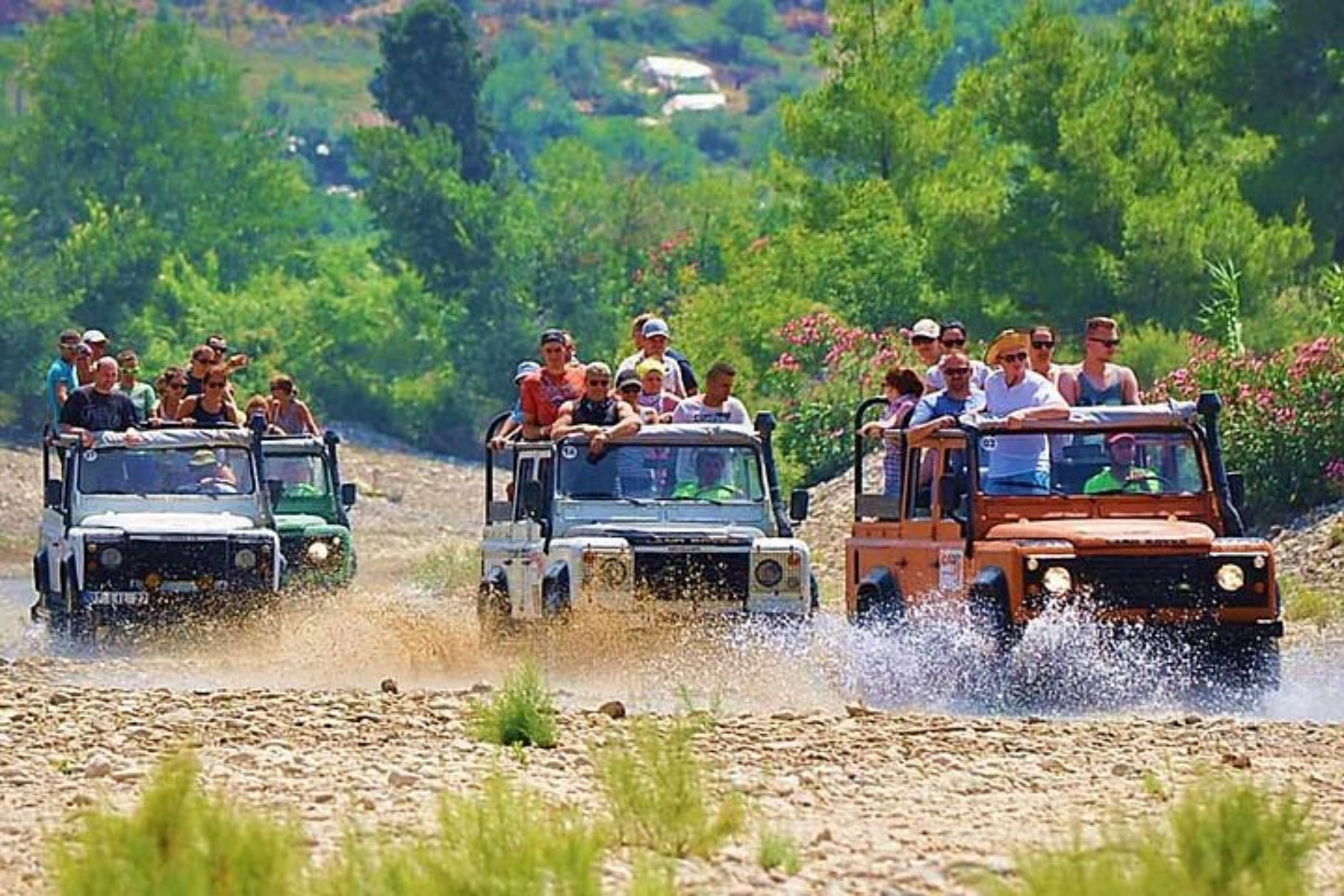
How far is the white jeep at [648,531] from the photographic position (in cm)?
1922

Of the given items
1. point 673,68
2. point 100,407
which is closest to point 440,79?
point 100,407

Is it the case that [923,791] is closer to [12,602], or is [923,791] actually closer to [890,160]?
[12,602]

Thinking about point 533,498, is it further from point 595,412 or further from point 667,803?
point 667,803

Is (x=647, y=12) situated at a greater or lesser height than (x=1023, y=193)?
greater

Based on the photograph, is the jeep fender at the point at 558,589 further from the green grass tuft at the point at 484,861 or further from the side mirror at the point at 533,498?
the green grass tuft at the point at 484,861

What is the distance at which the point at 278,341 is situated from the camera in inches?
2729

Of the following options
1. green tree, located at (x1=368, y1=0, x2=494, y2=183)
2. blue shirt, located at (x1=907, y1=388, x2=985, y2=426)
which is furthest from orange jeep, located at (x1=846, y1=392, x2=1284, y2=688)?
green tree, located at (x1=368, y1=0, x2=494, y2=183)

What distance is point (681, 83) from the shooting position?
18575cm

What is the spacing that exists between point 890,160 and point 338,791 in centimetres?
3626

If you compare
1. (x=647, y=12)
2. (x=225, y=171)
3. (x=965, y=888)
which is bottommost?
(x=965, y=888)

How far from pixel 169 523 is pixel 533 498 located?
3.44m

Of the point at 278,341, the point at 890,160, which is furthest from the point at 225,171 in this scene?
the point at 890,160

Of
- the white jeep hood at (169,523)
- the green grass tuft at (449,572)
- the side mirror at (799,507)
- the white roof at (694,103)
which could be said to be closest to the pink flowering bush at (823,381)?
the green grass tuft at (449,572)

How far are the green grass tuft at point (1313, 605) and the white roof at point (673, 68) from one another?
161140mm
